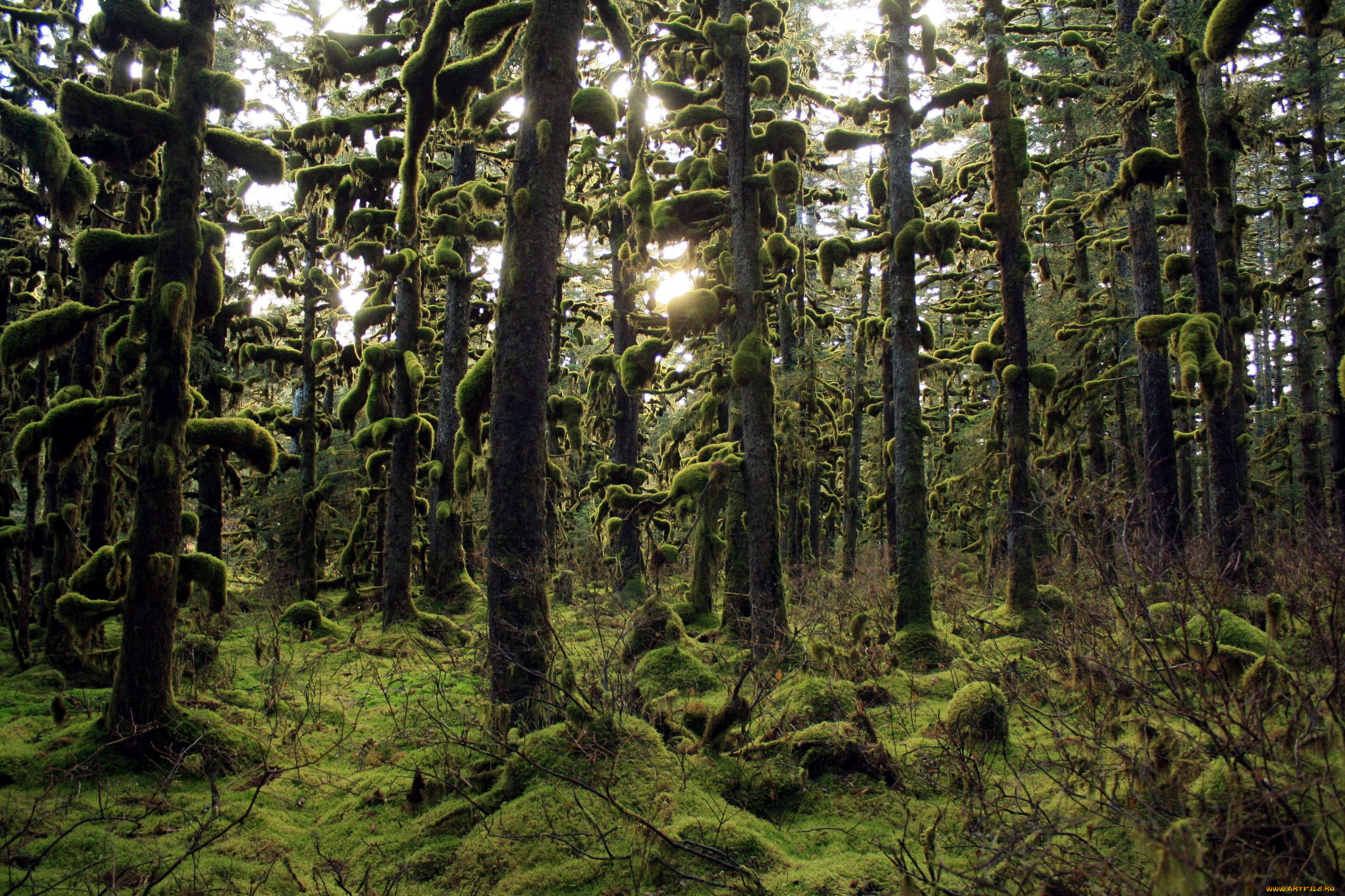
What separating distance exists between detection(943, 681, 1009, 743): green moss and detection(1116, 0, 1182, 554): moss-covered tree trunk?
24.4 feet

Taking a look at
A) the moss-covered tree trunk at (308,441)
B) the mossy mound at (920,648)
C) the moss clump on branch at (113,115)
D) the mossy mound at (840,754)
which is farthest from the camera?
the moss-covered tree trunk at (308,441)

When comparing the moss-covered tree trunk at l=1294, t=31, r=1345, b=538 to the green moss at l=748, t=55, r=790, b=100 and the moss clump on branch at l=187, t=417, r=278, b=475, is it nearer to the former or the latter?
the green moss at l=748, t=55, r=790, b=100

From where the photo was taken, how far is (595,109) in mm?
7934

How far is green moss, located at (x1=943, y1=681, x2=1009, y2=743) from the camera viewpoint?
638cm

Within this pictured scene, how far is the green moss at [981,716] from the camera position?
638cm

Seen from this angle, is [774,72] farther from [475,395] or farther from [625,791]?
[625,791]

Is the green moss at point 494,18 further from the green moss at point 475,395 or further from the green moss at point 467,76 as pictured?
the green moss at point 475,395

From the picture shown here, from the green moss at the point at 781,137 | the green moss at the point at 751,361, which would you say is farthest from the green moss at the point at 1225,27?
the green moss at the point at 751,361

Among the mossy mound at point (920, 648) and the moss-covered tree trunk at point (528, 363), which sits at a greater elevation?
the moss-covered tree trunk at point (528, 363)

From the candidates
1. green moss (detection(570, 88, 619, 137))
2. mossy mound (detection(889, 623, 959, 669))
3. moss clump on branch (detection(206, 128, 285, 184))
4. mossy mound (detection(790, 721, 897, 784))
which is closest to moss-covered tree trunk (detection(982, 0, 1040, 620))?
mossy mound (detection(889, 623, 959, 669))

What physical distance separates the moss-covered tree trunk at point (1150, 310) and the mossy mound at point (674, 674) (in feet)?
27.2

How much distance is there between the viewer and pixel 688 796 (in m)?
Answer: 5.47

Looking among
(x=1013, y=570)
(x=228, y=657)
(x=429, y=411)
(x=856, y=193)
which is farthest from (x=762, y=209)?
(x=856, y=193)

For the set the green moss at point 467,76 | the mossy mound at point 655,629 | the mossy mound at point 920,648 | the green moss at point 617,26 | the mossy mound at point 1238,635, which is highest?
the green moss at point 617,26
